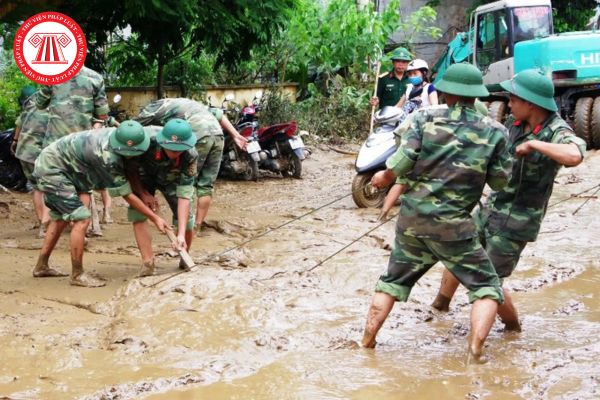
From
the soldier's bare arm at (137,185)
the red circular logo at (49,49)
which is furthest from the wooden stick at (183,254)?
the red circular logo at (49,49)

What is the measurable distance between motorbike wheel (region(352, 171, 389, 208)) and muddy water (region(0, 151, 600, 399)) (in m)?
1.29

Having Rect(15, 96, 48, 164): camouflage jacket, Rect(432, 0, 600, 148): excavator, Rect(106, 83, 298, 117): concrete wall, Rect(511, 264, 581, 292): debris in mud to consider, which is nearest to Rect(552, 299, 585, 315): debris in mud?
Rect(511, 264, 581, 292): debris in mud

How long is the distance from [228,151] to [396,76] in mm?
2651

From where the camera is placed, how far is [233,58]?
37.8 feet

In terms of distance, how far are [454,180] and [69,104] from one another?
438 cm

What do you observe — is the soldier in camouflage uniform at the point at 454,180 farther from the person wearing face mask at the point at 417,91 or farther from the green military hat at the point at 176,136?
the person wearing face mask at the point at 417,91

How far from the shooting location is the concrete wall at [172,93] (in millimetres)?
12695

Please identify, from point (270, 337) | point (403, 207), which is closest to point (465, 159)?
point (403, 207)

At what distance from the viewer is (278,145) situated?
38.2ft

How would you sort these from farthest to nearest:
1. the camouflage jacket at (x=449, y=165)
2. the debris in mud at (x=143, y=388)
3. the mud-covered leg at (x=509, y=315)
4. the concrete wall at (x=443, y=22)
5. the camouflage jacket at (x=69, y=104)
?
the concrete wall at (x=443, y=22) < the camouflage jacket at (x=69, y=104) < the mud-covered leg at (x=509, y=315) < the camouflage jacket at (x=449, y=165) < the debris in mud at (x=143, y=388)

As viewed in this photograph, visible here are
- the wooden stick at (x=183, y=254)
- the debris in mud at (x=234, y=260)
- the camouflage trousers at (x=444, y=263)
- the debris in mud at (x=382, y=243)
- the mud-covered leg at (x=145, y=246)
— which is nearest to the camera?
the camouflage trousers at (x=444, y=263)

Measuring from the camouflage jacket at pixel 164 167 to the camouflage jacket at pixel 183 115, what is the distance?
897mm

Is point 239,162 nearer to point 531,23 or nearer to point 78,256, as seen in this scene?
point 78,256

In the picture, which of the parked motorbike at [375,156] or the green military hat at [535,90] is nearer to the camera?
the green military hat at [535,90]
